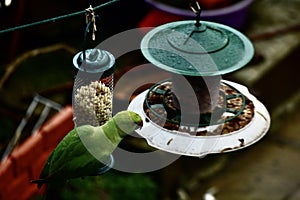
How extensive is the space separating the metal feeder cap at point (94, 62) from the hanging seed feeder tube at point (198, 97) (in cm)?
15

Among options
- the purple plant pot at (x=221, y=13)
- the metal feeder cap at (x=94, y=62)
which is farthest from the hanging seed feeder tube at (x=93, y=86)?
the purple plant pot at (x=221, y=13)

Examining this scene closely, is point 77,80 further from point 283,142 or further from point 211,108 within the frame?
point 283,142

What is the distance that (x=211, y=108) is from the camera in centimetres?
236

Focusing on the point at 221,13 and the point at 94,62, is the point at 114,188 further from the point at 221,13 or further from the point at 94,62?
the point at 94,62

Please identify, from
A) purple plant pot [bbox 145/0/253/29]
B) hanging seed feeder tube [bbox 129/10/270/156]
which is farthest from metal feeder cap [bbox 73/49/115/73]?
purple plant pot [bbox 145/0/253/29]

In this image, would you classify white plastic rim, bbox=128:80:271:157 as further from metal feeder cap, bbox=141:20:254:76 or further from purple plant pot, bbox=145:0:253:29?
purple plant pot, bbox=145:0:253:29

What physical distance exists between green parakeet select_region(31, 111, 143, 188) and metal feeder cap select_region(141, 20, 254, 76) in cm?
24

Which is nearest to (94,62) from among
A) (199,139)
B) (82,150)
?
(82,150)

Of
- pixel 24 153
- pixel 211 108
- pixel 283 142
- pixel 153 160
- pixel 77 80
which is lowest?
pixel 283 142

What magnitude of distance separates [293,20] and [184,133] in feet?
10.3

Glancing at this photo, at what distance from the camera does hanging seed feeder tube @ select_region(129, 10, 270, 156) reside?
2086 mm

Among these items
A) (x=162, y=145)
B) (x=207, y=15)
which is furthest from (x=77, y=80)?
(x=207, y=15)

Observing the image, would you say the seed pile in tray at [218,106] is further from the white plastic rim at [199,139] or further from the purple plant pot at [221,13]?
the purple plant pot at [221,13]

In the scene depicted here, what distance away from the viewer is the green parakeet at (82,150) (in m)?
1.98
